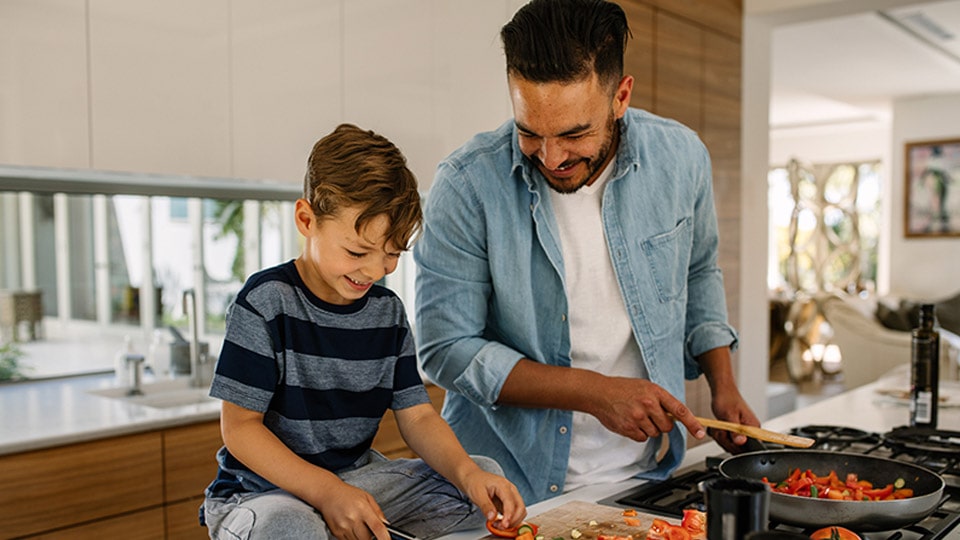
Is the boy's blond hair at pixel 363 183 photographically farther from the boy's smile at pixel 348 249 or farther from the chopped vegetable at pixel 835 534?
the chopped vegetable at pixel 835 534

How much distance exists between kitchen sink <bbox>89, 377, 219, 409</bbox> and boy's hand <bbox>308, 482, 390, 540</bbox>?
1845 mm

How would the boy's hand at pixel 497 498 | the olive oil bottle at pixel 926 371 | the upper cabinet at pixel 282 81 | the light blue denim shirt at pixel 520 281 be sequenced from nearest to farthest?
the boy's hand at pixel 497 498, the light blue denim shirt at pixel 520 281, the olive oil bottle at pixel 926 371, the upper cabinet at pixel 282 81

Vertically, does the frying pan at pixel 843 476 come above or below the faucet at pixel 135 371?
above

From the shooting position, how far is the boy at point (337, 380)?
4.09 feet

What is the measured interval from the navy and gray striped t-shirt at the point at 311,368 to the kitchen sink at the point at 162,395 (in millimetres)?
1638

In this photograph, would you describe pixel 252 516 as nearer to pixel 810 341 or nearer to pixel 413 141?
pixel 413 141

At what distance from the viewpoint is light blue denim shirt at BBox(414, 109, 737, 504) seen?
5.16ft

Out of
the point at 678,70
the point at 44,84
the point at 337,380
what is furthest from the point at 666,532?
the point at 678,70

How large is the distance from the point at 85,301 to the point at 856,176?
8879 millimetres

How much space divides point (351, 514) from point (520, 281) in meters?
0.59

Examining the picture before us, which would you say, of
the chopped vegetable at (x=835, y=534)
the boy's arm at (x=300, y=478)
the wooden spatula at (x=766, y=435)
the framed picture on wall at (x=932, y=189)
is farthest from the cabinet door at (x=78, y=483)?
the framed picture on wall at (x=932, y=189)

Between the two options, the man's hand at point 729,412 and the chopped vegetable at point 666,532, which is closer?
the chopped vegetable at point 666,532

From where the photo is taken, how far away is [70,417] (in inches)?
96.3

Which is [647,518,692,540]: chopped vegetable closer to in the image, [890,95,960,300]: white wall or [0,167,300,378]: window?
[0,167,300,378]: window
